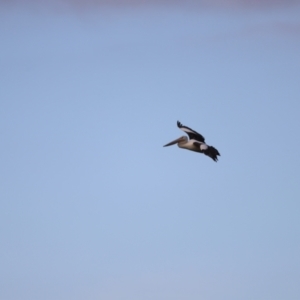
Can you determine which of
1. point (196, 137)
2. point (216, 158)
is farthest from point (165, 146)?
point (216, 158)

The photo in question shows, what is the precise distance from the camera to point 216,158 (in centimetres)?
5072

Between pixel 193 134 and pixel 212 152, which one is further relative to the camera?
pixel 193 134

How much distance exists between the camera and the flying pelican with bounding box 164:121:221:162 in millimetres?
51438

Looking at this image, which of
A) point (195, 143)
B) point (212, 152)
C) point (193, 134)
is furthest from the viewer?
point (193, 134)

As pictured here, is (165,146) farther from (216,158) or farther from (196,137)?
(216,158)

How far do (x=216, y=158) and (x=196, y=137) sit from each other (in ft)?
18.0

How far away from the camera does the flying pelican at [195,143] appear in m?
51.4

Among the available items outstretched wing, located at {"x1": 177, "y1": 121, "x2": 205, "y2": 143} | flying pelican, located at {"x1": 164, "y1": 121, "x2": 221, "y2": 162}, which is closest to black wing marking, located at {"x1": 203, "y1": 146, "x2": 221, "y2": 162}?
flying pelican, located at {"x1": 164, "y1": 121, "x2": 221, "y2": 162}

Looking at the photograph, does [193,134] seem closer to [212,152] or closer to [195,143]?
[195,143]

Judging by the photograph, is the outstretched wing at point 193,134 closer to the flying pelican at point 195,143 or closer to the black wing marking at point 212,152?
the flying pelican at point 195,143

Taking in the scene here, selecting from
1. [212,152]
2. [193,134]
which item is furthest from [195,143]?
[212,152]

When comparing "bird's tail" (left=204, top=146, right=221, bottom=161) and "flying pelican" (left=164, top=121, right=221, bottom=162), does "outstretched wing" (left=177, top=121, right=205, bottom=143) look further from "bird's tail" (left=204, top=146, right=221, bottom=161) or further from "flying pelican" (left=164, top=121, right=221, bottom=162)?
"bird's tail" (left=204, top=146, right=221, bottom=161)

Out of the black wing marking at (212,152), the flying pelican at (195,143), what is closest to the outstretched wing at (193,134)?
the flying pelican at (195,143)

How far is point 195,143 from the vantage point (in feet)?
179
